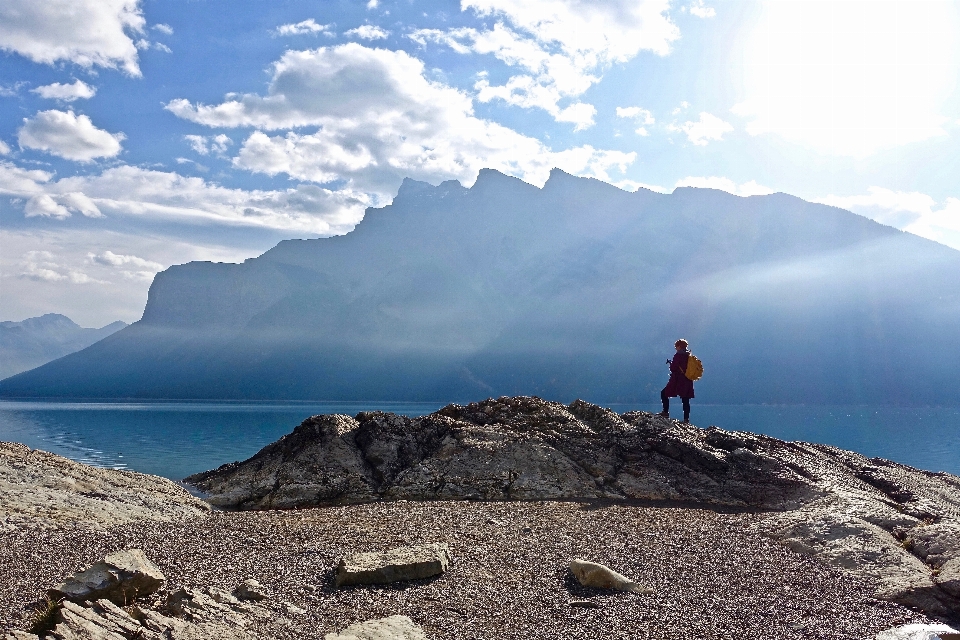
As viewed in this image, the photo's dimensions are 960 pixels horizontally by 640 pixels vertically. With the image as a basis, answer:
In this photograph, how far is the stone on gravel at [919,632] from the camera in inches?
373

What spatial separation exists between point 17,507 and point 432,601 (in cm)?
1069

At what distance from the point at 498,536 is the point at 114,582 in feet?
25.3

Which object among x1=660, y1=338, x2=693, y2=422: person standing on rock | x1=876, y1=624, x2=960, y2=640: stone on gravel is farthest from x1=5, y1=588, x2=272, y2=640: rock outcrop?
x1=660, y1=338, x2=693, y2=422: person standing on rock

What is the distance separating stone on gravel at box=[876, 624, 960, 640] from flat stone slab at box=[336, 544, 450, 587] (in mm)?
6909

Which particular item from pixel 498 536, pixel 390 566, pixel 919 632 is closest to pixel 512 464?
pixel 498 536

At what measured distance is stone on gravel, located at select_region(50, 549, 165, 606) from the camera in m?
8.49

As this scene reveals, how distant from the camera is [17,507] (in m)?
14.7

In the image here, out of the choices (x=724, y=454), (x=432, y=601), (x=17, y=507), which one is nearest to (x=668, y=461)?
(x=724, y=454)

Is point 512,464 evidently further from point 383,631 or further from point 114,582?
point 114,582

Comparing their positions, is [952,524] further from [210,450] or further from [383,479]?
[210,450]

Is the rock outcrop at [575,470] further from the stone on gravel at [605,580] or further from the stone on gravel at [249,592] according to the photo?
the stone on gravel at [249,592]

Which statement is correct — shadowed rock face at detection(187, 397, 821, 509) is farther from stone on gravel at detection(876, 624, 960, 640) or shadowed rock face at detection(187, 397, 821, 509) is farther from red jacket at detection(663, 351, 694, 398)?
stone on gravel at detection(876, 624, 960, 640)

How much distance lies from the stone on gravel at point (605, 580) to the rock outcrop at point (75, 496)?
1041 centimetres

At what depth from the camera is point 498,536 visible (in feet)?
46.5
